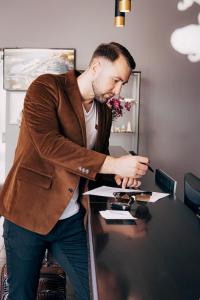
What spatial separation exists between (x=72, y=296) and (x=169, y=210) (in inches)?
59.4

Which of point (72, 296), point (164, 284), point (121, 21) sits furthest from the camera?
point (121, 21)

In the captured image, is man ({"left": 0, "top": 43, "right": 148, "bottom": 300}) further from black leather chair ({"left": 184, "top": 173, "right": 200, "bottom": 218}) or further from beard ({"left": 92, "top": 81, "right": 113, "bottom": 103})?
black leather chair ({"left": 184, "top": 173, "right": 200, "bottom": 218})

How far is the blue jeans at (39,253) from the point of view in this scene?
1.78 metres

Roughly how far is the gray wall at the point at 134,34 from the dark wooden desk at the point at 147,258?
419cm

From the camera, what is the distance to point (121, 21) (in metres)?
3.83

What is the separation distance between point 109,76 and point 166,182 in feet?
3.57

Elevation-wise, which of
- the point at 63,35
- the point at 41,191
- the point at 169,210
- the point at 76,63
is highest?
the point at 63,35

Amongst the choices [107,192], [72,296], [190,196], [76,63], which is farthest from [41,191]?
[76,63]

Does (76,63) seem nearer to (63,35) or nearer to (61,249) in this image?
(63,35)

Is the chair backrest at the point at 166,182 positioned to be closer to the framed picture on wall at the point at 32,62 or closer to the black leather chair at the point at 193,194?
the black leather chair at the point at 193,194

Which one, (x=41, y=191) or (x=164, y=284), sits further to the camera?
(x=41, y=191)

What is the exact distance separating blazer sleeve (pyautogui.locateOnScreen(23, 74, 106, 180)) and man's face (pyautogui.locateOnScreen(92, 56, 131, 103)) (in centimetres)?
23

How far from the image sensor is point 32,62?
5812 millimetres

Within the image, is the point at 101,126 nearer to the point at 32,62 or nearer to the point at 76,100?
the point at 76,100
